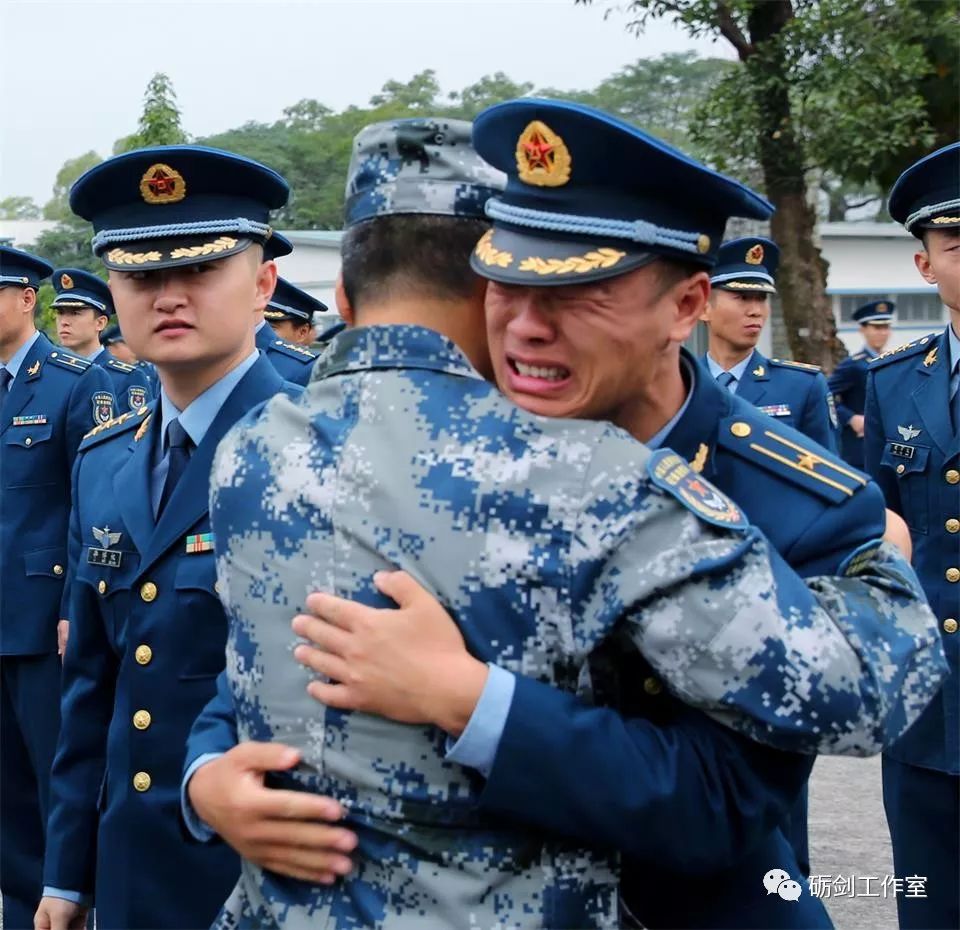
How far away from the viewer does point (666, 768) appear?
1.55 meters

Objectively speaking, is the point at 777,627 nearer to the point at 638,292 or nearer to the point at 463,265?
the point at 638,292

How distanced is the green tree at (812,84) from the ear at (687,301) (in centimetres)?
999

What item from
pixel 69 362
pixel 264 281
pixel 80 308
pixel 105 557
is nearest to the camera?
pixel 105 557

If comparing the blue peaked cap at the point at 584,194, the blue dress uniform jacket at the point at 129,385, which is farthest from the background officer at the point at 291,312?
the blue peaked cap at the point at 584,194

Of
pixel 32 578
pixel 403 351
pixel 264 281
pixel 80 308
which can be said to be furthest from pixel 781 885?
pixel 80 308

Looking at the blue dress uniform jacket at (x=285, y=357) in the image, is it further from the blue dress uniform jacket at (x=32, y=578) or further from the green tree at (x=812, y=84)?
the green tree at (x=812, y=84)

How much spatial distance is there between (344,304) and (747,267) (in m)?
5.44

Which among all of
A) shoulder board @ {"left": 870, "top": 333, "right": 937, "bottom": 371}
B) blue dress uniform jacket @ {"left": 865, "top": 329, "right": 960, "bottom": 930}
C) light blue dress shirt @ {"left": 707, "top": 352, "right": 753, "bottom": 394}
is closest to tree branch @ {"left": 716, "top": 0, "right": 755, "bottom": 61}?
light blue dress shirt @ {"left": 707, "top": 352, "right": 753, "bottom": 394}

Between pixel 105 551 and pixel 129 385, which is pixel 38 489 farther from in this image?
pixel 105 551

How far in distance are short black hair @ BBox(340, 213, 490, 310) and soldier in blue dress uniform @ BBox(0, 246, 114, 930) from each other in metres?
3.32

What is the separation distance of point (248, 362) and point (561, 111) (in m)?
1.33

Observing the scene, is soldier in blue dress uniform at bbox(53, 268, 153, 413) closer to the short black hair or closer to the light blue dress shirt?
the light blue dress shirt

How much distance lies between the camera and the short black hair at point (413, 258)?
5.65ft

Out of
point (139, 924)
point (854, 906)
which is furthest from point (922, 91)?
point (139, 924)
